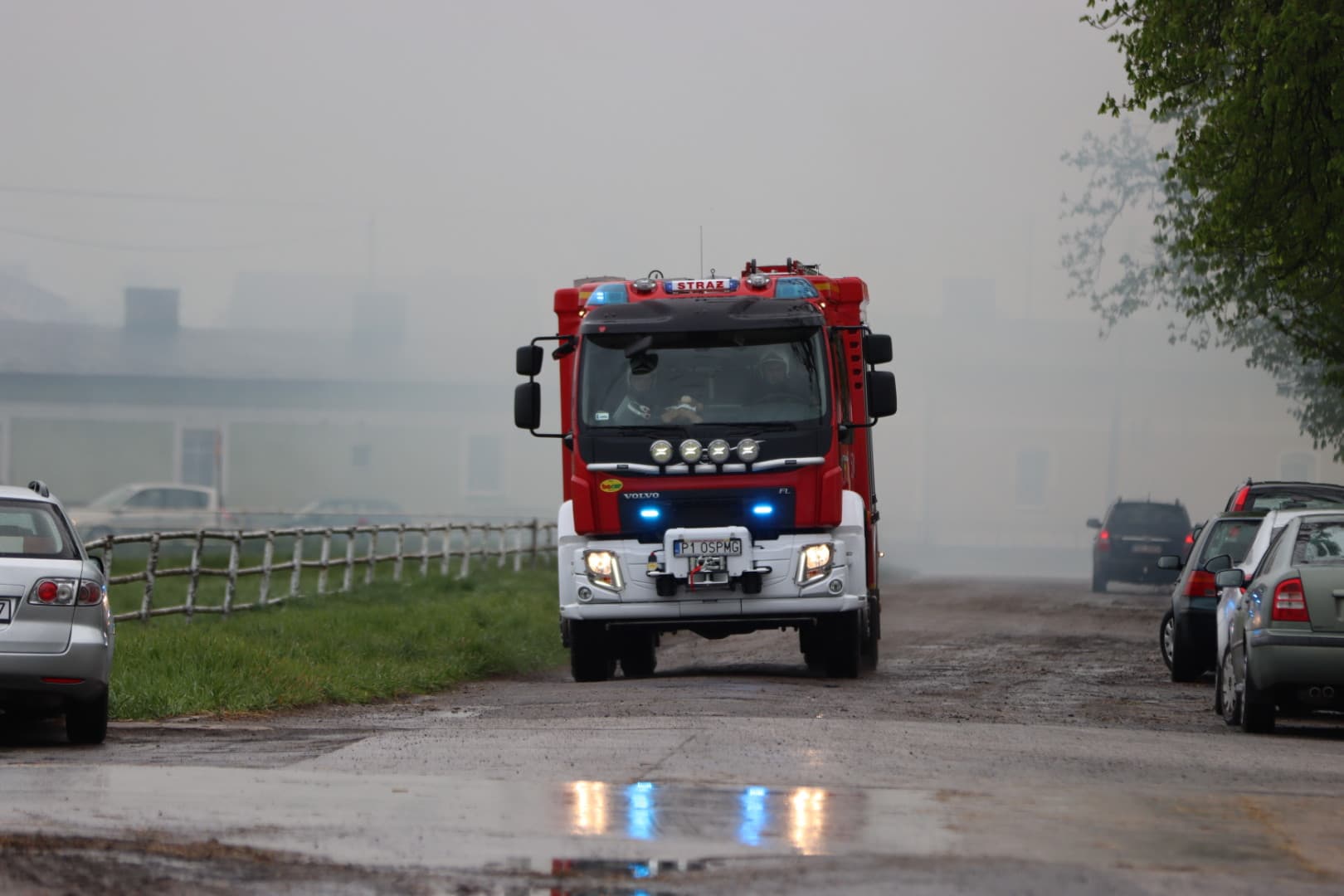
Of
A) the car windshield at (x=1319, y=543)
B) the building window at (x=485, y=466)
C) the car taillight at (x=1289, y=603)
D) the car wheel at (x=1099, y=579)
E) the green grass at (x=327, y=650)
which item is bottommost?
the car wheel at (x=1099, y=579)

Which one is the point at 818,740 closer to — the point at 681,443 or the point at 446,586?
the point at 681,443

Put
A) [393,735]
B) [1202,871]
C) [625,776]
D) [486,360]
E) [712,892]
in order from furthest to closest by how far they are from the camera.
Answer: [486,360] → [393,735] → [625,776] → [1202,871] → [712,892]

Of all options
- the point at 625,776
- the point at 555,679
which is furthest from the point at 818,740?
the point at 555,679

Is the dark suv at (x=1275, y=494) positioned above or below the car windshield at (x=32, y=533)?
above

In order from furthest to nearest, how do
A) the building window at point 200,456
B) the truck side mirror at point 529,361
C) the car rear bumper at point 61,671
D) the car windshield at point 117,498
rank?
the building window at point 200,456
the car windshield at point 117,498
the truck side mirror at point 529,361
the car rear bumper at point 61,671

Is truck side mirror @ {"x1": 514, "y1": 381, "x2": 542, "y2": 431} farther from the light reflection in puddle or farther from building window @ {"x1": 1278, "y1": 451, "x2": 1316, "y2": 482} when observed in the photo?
building window @ {"x1": 1278, "y1": 451, "x2": 1316, "y2": 482}

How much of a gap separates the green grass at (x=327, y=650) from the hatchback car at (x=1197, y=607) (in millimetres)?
5991

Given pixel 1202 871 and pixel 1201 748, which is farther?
pixel 1201 748

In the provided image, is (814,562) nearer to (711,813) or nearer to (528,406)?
(528,406)

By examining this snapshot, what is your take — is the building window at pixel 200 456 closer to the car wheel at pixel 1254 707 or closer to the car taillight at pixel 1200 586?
the car taillight at pixel 1200 586

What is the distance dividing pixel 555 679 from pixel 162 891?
11.3 metres

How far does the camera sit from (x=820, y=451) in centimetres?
1430

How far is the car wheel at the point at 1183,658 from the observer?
53.0 ft

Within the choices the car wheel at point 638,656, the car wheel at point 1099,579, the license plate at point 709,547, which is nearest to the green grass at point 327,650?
the car wheel at point 638,656
